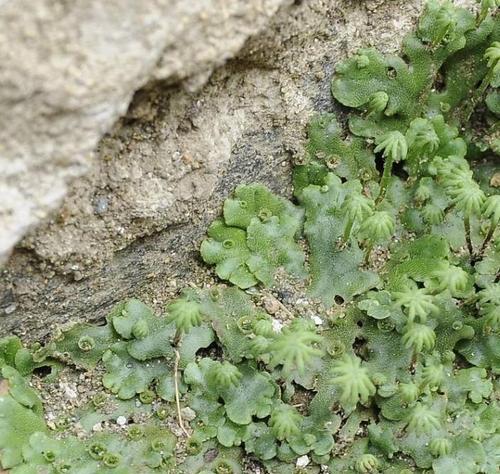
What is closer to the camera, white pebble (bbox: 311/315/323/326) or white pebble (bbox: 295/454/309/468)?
white pebble (bbox: 295/454/309/468)

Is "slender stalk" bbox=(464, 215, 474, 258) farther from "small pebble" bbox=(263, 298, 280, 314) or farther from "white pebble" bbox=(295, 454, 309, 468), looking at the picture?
"white pebble" bbox=(295, 454, 309, 468)

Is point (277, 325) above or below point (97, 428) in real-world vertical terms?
below

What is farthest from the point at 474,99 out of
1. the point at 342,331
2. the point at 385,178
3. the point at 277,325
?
the point at 277,325

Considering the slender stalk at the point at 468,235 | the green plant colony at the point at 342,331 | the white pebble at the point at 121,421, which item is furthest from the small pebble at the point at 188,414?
the slender stalk at the point at 468,235

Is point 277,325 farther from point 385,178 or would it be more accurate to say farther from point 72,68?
point 72,68

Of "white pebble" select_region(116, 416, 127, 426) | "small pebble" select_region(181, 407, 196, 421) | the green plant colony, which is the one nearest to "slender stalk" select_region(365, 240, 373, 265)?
the green plant colony

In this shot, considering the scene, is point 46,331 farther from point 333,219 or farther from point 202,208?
point 333,219

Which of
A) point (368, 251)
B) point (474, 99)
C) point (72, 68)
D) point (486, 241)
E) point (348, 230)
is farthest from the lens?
point (474, 99)
